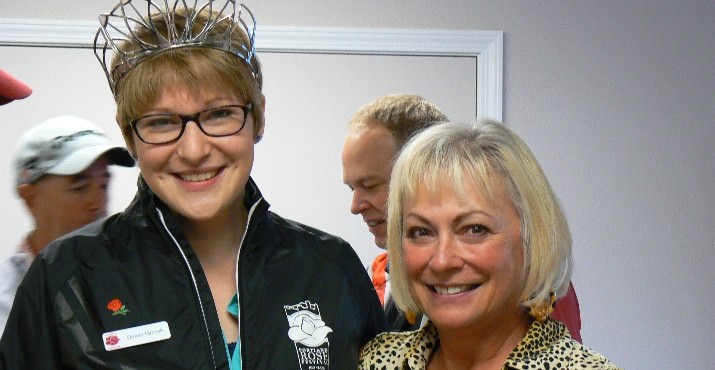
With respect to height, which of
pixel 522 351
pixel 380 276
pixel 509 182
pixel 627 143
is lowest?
pixel 522 351

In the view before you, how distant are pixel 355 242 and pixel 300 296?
1742 millimetres

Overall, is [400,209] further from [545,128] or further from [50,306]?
[545,128]

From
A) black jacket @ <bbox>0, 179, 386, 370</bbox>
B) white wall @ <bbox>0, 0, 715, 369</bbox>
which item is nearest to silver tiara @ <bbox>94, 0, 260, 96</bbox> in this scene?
black jacket @ <bbox>0, 179, 386, 370</bbox>

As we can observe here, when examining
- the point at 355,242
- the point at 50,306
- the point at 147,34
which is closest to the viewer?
the point at 50,306

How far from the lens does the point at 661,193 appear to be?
3.71 metres

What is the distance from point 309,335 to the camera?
1.72 meters

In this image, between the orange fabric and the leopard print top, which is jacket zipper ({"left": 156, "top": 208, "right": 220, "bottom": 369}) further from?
the orange fabric

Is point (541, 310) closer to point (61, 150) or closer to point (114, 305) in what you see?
point (114, 305)

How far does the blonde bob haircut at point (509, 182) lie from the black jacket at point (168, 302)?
0.73 feet

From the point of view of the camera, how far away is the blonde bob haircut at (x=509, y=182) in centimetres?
163

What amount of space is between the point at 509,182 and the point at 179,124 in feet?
1.76

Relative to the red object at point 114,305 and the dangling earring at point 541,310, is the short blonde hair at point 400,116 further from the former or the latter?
the red object at point 114,305

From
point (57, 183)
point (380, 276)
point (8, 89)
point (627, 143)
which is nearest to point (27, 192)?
point (57, 183)

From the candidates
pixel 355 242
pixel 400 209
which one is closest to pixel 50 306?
pixel 400 209
